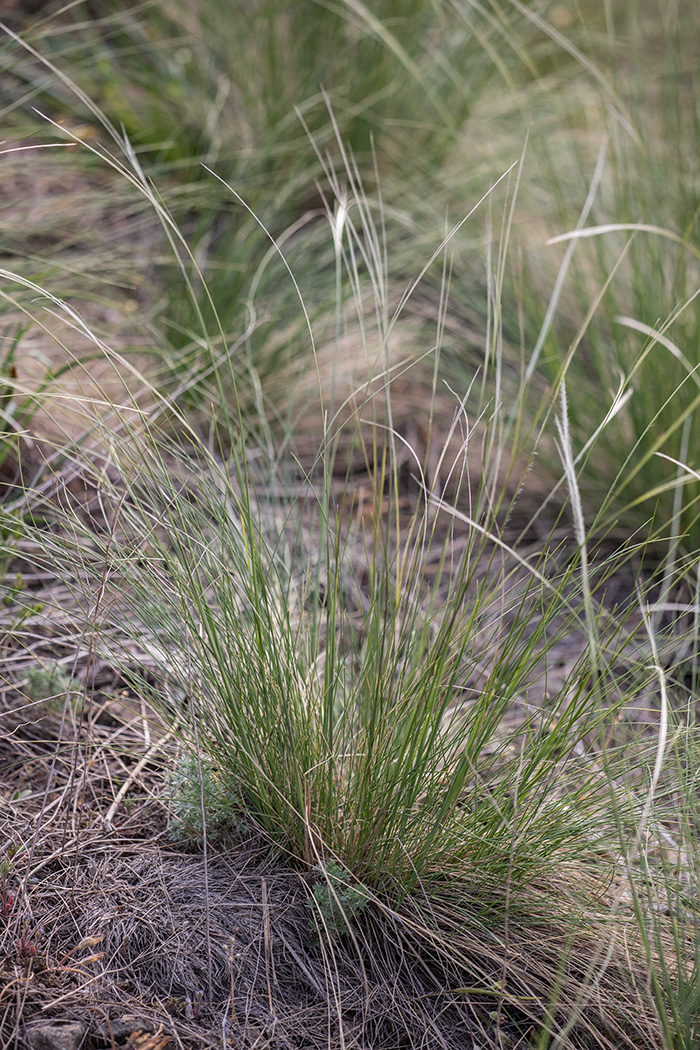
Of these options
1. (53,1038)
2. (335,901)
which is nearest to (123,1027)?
(53,1038)

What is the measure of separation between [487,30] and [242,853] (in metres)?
2.71

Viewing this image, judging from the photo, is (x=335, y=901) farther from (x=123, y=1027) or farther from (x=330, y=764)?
(x=123, y=1027)

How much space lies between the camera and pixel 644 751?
1089 mm

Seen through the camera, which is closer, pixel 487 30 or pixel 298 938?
pixel 298 938

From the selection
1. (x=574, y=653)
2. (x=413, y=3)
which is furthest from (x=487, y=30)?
(x=574, y=653)

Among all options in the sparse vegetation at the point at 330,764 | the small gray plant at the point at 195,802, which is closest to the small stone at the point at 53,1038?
the sparse vegetation at the point at 330,764

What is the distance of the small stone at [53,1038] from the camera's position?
Result: 0.87 metres

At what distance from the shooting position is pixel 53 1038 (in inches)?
34.4

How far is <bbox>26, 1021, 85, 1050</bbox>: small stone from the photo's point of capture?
0.87 meters

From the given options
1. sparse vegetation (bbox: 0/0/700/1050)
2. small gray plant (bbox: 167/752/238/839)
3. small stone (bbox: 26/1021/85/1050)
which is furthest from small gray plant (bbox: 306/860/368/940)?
small stone (bbox: 26/1021/85/1050)

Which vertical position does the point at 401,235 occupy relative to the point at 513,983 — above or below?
above

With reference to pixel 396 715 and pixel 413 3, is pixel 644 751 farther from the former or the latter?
pixel 413 3

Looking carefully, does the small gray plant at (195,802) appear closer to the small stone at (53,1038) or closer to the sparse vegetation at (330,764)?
the sparse vegetation at (330,764)

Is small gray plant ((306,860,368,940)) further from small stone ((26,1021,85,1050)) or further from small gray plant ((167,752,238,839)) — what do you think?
small stone ((26,1021,85,1050))
